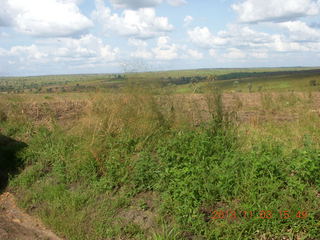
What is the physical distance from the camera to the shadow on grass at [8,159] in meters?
6.39

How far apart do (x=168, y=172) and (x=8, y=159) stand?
4256 mm

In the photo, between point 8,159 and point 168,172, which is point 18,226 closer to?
point 168,172

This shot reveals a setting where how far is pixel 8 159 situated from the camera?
6949 millimetres

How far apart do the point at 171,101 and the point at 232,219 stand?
3269mm

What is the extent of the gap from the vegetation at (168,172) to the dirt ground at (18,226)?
140 mm

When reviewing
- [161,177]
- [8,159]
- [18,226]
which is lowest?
[18,226]

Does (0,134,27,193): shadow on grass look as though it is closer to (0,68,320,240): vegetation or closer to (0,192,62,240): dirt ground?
(0,68,320,240): vegetation

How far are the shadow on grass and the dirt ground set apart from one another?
0.80 m

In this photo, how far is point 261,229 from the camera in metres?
3.60

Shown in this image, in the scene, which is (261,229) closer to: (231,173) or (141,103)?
(231,173)
